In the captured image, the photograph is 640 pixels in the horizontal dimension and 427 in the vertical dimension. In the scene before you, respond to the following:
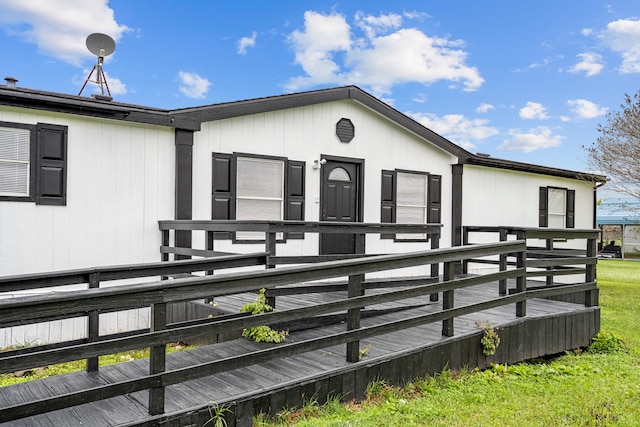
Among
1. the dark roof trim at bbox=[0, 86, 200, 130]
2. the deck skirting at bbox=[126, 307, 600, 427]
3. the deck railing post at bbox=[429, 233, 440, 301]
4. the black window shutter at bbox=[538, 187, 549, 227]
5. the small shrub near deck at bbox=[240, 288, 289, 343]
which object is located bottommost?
the deck skirting at bbox=[126, 307, 600, 427]

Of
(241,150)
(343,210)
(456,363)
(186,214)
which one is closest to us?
(456,363)

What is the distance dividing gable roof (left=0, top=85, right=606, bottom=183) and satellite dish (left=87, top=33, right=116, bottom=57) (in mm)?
1857

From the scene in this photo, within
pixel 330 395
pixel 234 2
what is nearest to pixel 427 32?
pixel 234 2

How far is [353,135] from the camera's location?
8484mm

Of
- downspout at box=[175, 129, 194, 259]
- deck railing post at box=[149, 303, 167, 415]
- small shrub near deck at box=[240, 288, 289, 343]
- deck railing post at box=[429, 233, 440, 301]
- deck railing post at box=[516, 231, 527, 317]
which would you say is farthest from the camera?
downspout at box=[175, 129, 194, 259]

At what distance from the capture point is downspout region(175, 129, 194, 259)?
666 centimetres

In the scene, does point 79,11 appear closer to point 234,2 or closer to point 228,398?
point 234,2

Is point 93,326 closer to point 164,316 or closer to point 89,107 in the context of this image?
point 164,316

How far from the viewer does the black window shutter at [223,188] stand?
6988 mm

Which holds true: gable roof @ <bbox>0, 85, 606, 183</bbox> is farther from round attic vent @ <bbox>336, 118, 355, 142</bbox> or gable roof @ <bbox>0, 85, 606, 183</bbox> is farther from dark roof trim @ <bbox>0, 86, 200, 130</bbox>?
round attic vent @ <bbox>336, 118, 355, 142</bbox>

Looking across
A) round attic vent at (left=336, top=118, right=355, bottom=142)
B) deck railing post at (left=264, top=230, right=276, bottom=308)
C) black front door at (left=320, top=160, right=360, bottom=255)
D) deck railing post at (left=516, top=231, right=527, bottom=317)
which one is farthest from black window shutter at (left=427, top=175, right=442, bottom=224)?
deck railing post at (left=264, top=230, right=276, bottom=308)

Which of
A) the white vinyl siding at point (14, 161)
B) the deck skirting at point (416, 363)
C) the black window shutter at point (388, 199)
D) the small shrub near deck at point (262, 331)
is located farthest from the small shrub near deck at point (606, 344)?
the white vinyl siding at point (14, 161)

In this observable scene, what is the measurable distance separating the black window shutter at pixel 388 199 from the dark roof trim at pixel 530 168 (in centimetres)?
207

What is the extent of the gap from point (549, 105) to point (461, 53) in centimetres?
642
